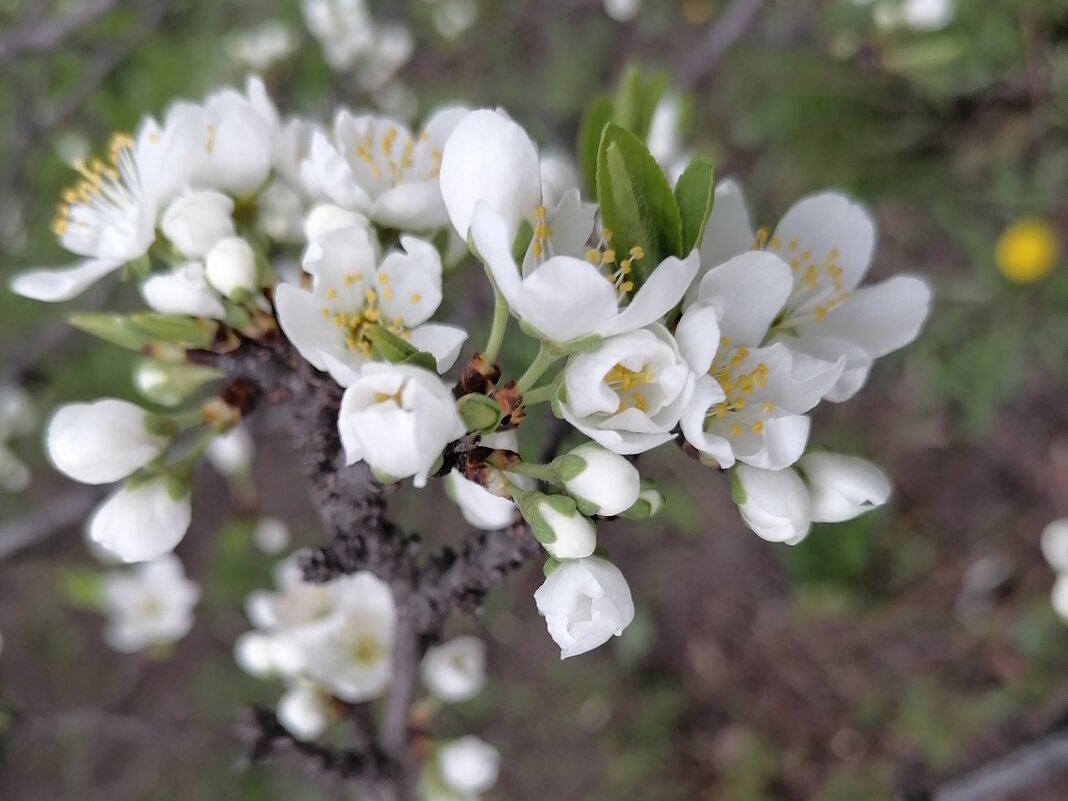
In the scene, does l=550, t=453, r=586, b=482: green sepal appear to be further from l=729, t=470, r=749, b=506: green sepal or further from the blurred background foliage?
the blurred background foliage

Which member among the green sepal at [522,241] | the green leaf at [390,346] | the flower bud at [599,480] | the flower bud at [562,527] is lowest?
the flower bud at [562,527]

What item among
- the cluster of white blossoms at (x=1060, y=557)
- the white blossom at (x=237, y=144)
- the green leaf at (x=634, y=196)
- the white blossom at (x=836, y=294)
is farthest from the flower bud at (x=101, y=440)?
the cluster of white blossoms at (x=1060, y=557)

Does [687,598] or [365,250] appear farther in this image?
[687,598]

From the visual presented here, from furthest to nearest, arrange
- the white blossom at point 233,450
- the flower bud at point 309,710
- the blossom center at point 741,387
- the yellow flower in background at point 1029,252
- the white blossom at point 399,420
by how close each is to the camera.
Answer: the yellow flower in background at point 1029,252 < the white blossom at point 233,450 < the flower bud at point 309,710 < the blossom center at point 741,387 < the white blossom at point 399,420

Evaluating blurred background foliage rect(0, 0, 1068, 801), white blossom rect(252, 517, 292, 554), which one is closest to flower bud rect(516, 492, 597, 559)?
blurred background foliage rect(0, 0, 1068, 801)

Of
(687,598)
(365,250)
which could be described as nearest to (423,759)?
(365,250)

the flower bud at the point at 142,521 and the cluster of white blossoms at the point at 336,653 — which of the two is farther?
the cluster of white blossoms at the point at 336,653

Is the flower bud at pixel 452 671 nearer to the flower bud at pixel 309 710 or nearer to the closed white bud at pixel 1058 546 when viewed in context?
the flower bud at pixel 309 710

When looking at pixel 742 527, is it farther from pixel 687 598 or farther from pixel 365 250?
pixel 365 250
